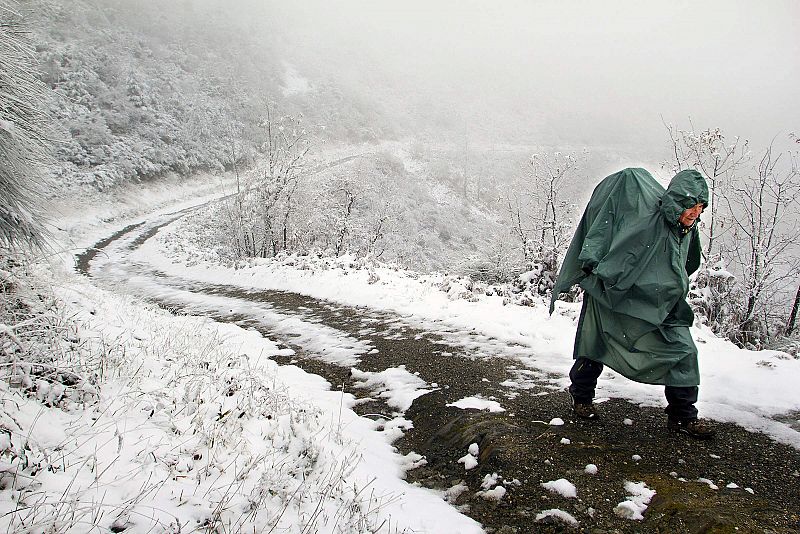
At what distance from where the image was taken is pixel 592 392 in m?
3.84

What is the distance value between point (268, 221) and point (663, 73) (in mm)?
95423

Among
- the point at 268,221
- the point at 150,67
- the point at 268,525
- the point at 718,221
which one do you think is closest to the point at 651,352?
the point at 268,525

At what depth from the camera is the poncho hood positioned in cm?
341

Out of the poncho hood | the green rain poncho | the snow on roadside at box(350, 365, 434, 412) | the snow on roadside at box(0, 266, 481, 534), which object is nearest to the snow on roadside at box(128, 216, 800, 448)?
the green rain poncho

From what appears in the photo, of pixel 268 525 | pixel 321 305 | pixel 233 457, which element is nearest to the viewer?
pixel 268 525

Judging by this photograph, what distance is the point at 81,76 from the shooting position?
3114cm

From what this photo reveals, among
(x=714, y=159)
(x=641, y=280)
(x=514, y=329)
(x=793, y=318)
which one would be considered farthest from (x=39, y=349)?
(x=714, y=159)

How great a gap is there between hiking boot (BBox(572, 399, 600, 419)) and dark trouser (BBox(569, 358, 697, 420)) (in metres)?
0.03

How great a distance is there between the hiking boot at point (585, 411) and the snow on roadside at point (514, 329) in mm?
800

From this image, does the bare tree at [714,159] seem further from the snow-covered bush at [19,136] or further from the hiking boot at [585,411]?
the snow-covered bush at [19,136]

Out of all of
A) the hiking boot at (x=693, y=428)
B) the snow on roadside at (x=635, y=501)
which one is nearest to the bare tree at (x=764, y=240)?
the hiking boot at (x=693, y=428)

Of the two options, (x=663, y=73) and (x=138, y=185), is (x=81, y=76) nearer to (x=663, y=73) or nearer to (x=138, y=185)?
(x=138, y=185)

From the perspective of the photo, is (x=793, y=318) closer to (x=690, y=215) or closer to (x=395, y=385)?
(x=690, y=215)

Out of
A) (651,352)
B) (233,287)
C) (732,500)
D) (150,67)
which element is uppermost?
(150,67)
